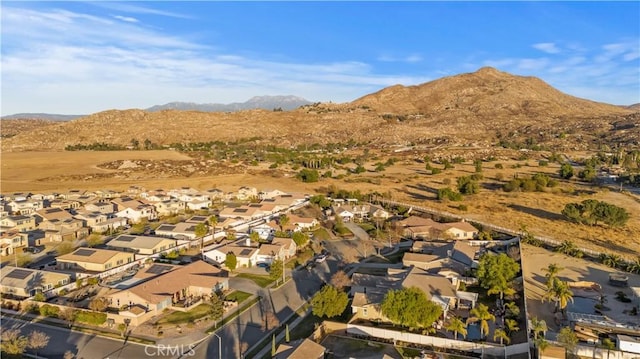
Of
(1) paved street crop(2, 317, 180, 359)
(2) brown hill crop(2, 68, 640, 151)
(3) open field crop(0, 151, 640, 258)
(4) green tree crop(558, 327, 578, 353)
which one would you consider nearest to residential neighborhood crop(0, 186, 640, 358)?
(4) green tree crop(558, 327, 578, 353)

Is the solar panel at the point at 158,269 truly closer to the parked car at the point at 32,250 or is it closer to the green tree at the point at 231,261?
the green tree at the point at 231,261

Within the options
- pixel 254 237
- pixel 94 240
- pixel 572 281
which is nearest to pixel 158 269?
pixel 254 237

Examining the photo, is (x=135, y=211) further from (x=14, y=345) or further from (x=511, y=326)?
(x=511, y=326)

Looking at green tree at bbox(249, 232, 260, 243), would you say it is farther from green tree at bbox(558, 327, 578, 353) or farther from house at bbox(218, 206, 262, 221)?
green tree at bbox(558, 327, 578, 353)

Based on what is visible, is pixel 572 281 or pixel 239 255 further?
pixel 239 255

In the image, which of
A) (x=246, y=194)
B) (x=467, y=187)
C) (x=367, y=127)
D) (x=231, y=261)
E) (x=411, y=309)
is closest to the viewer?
(x=411, y=309)

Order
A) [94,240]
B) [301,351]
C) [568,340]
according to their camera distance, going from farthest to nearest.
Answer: [94,240]
[568,340]
[301,351]

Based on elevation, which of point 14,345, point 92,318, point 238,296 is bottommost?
point 238,296

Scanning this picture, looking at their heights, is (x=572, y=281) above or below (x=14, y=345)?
above

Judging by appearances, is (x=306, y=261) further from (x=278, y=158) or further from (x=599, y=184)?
(x=278, y=158)
